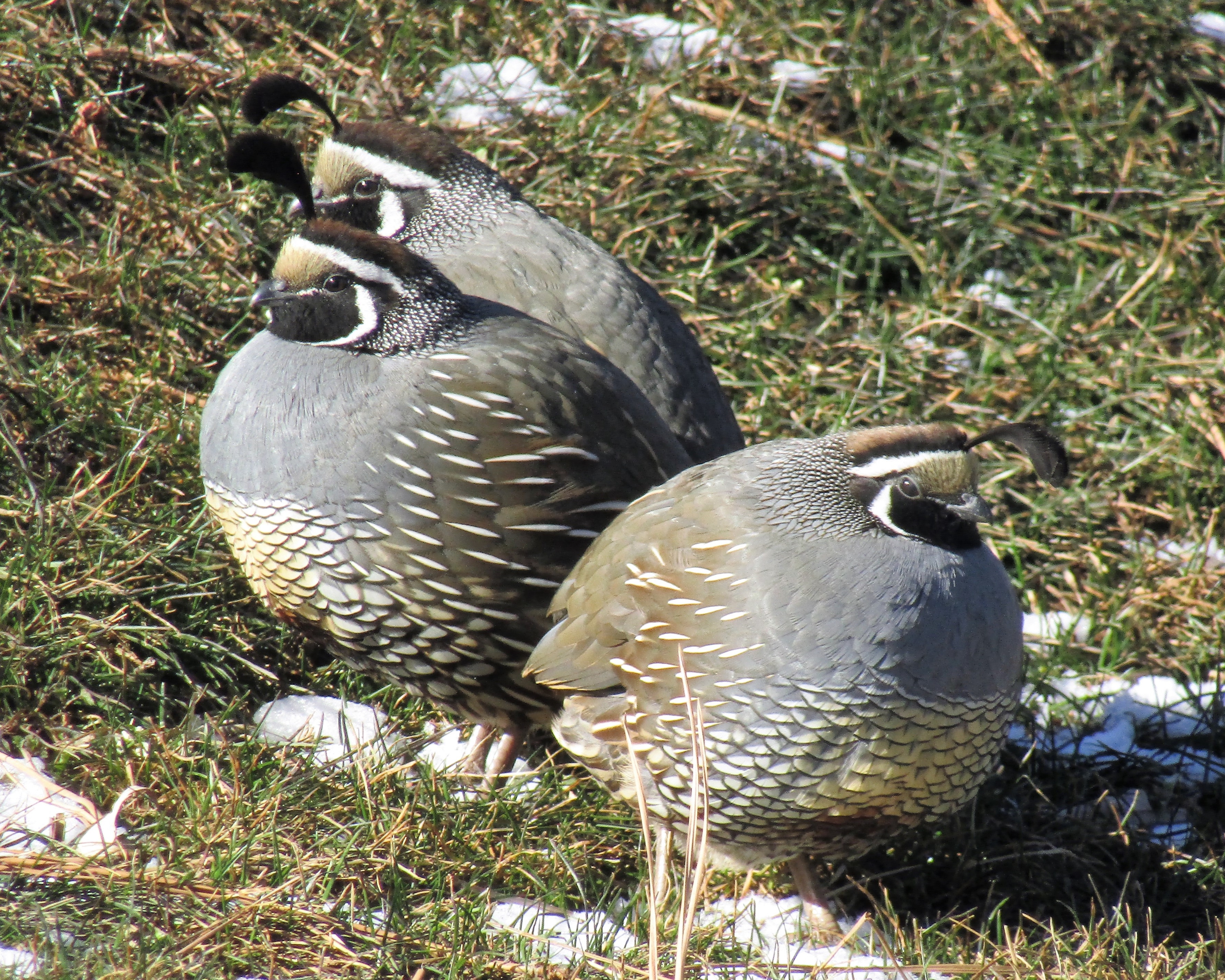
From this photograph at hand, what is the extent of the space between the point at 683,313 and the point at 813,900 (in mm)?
2707

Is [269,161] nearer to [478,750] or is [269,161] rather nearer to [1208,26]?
[478,750]

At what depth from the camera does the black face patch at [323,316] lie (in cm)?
398

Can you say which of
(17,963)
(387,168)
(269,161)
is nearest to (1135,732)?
(387,168)

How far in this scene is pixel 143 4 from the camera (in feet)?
18.7

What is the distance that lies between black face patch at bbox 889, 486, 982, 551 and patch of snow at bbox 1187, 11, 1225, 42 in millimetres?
4143

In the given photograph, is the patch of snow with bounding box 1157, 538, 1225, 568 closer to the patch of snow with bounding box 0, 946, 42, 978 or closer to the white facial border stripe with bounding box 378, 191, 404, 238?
the white facial border stripe with bounding box 378, 191, 404, 238

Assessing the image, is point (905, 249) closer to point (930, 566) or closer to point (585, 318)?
point (585, 318)

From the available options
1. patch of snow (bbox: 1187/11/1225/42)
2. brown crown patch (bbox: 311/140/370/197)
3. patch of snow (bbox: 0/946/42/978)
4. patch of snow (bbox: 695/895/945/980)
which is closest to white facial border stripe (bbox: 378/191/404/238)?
brown crown patch (bbox: 311/140/370/197)

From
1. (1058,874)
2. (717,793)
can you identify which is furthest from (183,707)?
(1058,874)

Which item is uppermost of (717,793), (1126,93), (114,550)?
(1126,93)

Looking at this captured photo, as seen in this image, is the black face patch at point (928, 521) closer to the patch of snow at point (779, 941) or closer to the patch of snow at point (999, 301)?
the patch of snow at point (779, 941)

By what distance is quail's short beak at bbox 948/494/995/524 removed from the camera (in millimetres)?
3340

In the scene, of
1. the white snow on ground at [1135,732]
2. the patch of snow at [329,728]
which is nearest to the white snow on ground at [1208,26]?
the white snow on ground at [1135,732]

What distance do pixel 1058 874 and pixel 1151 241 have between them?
3059mm
